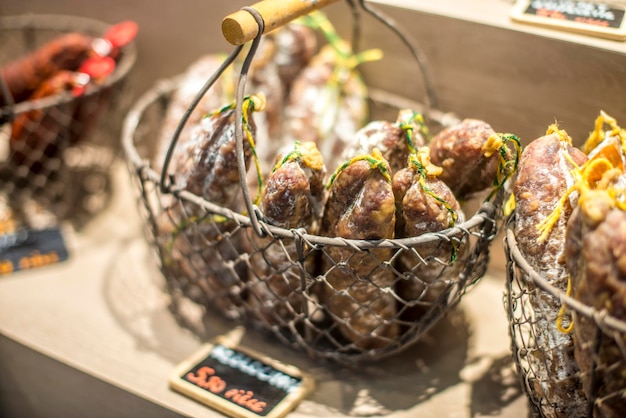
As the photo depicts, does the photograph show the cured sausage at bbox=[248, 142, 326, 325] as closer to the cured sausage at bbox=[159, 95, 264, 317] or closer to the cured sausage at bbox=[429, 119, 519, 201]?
the cured sausage at bbox=[159, 95, 264, 317]

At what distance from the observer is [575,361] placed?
2.18 feet

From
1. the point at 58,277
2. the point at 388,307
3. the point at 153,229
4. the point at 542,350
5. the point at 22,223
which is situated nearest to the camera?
the point at 542,350

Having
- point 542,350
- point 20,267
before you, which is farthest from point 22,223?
point 542,350

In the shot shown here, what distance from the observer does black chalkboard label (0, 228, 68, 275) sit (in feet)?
3.55

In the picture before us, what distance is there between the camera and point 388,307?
2.65 feet

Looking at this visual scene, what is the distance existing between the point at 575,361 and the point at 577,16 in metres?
0.54

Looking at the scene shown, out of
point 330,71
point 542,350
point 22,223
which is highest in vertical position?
point 330,71

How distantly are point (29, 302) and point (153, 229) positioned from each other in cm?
28

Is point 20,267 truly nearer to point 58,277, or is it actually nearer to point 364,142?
point 58,277

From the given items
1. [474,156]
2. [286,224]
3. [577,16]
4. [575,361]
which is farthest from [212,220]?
[577,16]

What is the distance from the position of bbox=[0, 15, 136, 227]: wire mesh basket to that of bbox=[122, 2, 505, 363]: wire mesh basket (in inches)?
9.5

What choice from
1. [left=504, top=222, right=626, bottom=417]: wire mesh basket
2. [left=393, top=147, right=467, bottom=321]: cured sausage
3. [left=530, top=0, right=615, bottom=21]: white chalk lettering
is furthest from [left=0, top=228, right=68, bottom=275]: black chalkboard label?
[left=530, top=0, right=615, bottom=21]: white chalk lettering

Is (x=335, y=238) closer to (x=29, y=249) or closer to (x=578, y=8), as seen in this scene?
(x=578, y=8)

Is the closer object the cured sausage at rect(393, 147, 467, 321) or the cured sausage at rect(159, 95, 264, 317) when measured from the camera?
the cured sausage at rect(393, 147, 467, 321)
